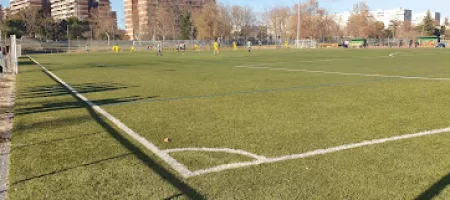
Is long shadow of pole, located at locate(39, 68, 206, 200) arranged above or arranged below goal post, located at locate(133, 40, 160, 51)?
below

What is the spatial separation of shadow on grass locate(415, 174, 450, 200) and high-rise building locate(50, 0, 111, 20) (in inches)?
6233

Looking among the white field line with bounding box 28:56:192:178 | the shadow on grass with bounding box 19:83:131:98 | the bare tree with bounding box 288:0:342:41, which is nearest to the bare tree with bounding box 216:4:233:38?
the bare tree with bounding box 288:0:342:41

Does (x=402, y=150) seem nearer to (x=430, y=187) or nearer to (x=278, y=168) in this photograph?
(x=430, y=187)

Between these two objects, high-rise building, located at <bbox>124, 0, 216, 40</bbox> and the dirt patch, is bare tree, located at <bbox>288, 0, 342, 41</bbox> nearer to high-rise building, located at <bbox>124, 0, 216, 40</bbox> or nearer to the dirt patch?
high-rise building, located at <bbox>124, 0, 216, 40</bbox>

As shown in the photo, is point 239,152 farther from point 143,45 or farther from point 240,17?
point 240,17

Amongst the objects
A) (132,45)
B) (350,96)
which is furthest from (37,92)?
(132,45)

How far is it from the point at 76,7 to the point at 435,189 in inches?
6550

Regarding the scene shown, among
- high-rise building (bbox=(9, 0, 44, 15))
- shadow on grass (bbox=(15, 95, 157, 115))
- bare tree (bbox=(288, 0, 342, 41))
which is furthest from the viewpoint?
high-rise building (bbox=(9, 0, 44, 15))

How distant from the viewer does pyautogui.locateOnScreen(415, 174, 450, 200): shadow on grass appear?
3.42m

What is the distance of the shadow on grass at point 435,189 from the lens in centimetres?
342

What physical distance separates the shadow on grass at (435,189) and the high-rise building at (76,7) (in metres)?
158

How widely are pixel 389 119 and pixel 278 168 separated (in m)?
3.38

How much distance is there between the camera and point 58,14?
545ft

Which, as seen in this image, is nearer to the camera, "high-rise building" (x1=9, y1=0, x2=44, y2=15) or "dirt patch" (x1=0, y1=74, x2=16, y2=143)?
"dirt patch" (x1=0, y1=74, x2=16, y2=143)
